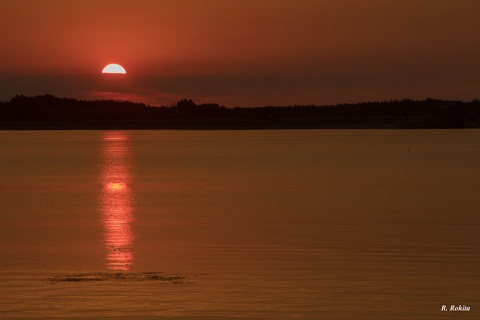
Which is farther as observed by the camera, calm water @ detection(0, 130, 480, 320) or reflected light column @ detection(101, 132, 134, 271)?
reflected light column @ detection(101, 132, 134, 271)

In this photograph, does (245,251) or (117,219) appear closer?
(245,251)

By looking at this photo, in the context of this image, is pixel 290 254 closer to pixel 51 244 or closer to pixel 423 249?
pixel 423 249

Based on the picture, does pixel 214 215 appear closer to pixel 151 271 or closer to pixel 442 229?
pixel 442 229

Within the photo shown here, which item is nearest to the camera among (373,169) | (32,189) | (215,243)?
(215,243)

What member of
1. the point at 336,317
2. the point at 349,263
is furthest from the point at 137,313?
the point at 349,263

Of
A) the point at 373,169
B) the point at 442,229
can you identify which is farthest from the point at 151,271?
the point at 373,169

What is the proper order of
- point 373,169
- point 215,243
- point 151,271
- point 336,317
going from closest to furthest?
point 336,317
point 151,271
point 215,243
point 373,169

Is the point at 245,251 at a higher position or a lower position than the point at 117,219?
higher

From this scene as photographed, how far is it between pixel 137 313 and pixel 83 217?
572 inches

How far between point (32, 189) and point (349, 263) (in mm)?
25626

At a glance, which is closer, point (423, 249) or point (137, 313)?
point (137, 313)

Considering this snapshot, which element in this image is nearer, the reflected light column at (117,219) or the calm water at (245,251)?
the calm water at (245,251)

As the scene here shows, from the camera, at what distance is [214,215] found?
2803 cm

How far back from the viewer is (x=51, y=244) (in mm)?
21391
